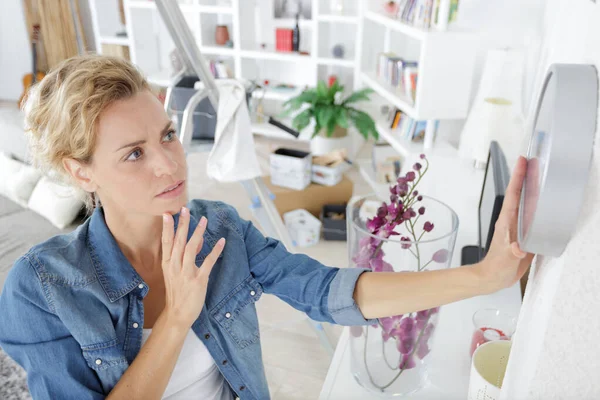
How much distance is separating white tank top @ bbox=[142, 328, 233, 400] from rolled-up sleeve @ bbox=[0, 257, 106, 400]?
0.51 ft

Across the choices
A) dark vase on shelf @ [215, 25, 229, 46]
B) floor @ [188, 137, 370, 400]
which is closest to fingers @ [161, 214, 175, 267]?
floor @ [188, 137, 370, 400]

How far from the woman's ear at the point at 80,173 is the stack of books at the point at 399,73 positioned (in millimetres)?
2313

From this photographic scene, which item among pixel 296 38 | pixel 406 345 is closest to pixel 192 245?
pixel 406 345

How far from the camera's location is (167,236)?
0.87 meters

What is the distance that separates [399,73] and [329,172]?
0.80 m

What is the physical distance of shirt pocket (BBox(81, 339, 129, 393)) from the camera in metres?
0.91

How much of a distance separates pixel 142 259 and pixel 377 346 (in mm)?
528

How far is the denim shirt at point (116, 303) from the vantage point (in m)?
0.89

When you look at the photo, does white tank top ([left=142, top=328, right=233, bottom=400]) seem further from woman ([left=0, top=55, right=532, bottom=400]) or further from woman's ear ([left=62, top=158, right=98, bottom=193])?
woman's ear ([left=62, top=158, right=98, bottom=193])

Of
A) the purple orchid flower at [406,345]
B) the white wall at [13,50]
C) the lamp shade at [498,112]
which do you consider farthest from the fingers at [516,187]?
the white wall at [13,50]

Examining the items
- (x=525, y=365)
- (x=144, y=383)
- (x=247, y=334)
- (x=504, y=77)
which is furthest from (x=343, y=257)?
(x=525, y=365)

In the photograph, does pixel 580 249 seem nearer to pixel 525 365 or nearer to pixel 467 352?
pixel 525 365

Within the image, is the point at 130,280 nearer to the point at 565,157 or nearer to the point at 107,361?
the point at 107,361

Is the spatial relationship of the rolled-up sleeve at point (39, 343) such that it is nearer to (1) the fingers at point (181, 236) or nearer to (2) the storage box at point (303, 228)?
(1) the fingers at point (181, 236)
